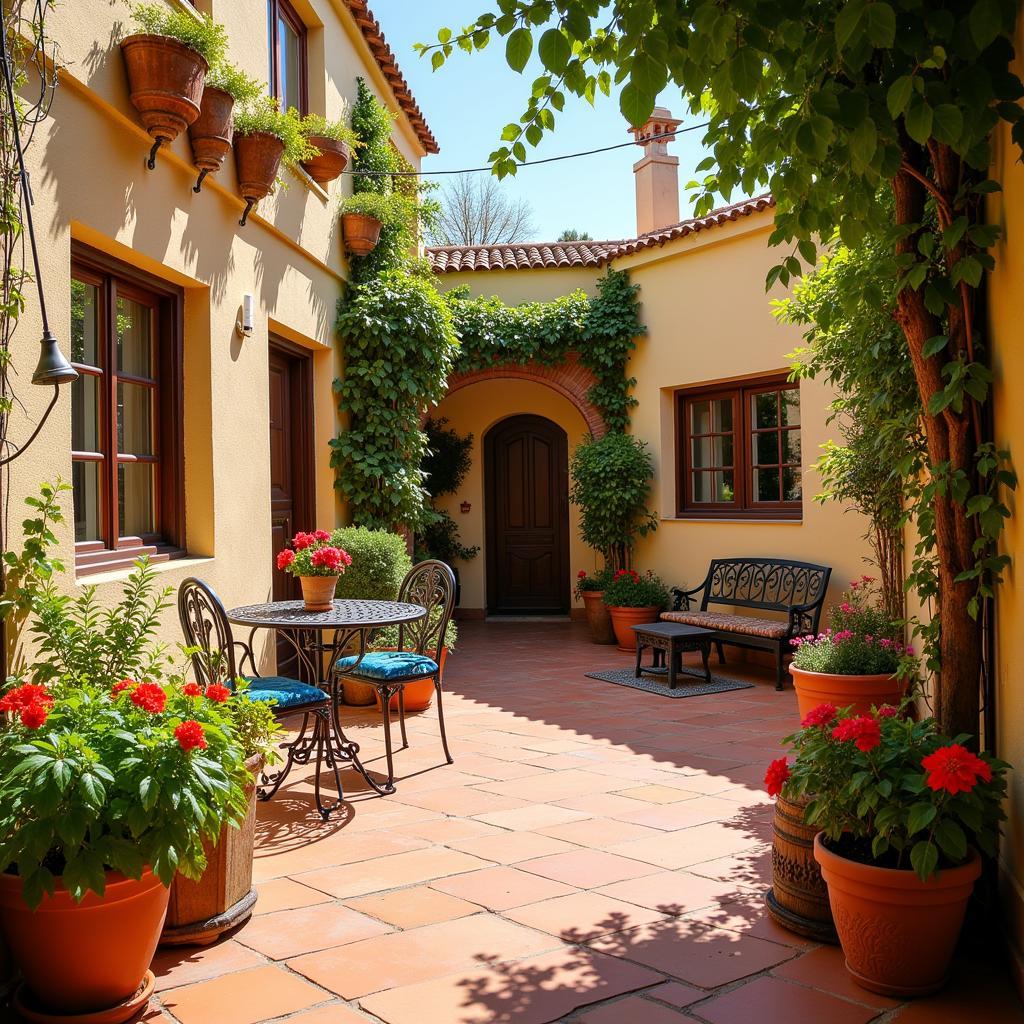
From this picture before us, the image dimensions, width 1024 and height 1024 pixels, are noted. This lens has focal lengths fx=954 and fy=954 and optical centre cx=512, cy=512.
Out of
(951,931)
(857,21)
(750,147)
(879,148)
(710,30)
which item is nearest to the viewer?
(857,21)

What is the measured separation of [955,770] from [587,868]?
1.57m

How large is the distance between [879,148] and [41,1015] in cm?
309

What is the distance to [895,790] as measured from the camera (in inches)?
105

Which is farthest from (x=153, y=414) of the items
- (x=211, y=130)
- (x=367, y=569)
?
(x=367, y=569)

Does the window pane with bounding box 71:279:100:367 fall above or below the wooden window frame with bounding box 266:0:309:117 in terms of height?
below

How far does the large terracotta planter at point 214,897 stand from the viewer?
9.54ft

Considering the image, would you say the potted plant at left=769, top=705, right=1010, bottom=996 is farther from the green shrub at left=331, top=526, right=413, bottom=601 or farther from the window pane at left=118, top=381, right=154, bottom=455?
the green shrub at left=331, top=526, right=413, bottom=601

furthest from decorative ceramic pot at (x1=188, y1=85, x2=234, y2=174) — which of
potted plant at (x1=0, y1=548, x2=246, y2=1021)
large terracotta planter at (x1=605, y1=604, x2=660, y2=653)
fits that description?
large terracotta planter at (x1=605, y1=604, x2=660, y2=653)

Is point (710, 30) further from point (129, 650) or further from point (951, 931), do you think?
point (129, 650)

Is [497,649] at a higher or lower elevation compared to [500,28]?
lower

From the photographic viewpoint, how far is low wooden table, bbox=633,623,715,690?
7.38m

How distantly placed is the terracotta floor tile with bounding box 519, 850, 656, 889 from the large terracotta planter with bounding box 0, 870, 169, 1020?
1.51m

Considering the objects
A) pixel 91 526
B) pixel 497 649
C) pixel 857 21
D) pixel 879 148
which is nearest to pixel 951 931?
pixel 879 148

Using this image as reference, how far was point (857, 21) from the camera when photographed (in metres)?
1.97
